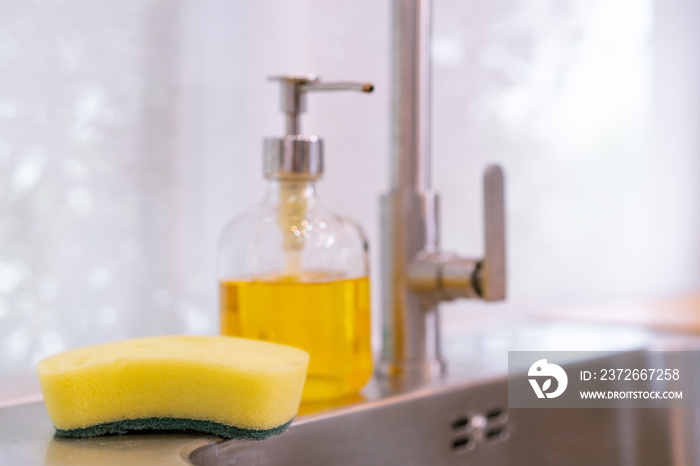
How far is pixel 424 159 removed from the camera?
1.93ft

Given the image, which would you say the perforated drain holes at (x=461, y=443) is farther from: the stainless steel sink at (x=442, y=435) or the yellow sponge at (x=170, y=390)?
the yellow sponge at (x=170, y=390)

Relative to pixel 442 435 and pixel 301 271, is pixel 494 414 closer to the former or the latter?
pixel 442 435

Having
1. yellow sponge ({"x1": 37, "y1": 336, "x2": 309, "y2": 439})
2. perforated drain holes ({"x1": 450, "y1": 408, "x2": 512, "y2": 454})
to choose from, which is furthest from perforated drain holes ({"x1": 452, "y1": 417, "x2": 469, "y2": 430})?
yellow sponge ({"x1": 37, "y1": 336, "x2": 309, "y2": 439})

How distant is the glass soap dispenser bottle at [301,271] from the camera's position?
0.47m

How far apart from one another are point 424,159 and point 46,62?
279 mm

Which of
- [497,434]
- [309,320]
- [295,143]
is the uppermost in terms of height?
[295,143]

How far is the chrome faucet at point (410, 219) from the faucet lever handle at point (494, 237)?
50mm

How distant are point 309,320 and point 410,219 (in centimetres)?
15

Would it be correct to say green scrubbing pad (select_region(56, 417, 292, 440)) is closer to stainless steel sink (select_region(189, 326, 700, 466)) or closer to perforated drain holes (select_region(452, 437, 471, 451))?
stainless steel sink (select_region(189, 326, 700, 466))

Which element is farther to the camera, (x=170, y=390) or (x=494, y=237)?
(x=494, y=237)

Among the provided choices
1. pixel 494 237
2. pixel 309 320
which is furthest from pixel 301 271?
pixel 494 237

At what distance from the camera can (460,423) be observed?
1.74 ft

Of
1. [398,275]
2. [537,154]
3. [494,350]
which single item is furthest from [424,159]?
[537,154]

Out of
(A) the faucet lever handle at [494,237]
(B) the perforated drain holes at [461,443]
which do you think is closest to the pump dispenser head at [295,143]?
(A) the faucet lever handle at [494,237]
